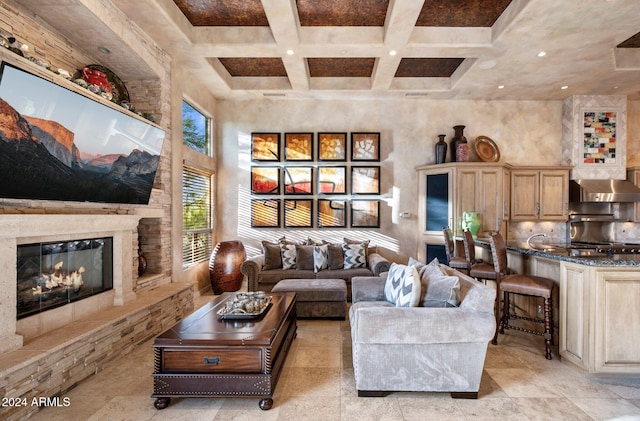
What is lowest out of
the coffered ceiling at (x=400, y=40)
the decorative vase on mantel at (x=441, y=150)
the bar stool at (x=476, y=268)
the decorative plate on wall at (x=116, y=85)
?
the bar stool at (x=476, y=268)

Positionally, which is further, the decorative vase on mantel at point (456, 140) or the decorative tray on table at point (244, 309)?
the decorative vase on mantel at point (456, 140)

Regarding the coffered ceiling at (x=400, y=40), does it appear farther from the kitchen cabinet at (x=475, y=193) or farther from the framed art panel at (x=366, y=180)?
the framed art panel at (x=366, y=180)

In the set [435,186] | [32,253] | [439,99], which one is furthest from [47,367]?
[439,99]

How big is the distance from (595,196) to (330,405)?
608cm

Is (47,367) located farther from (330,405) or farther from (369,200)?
(369,200)

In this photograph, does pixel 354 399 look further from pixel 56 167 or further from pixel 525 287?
pixel 56 167

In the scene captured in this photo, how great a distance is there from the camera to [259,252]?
6.35 meters

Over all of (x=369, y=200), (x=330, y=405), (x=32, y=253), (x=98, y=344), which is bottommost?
(x=330, y=405)

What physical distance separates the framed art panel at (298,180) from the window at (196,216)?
1.47 m

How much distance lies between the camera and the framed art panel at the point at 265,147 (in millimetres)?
6328

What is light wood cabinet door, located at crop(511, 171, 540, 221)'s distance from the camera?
19.5 ft

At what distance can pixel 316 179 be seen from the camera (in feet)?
20.9

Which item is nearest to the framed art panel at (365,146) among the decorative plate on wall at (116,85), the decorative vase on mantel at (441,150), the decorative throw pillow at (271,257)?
the decorative vase on mantel at (441,150)

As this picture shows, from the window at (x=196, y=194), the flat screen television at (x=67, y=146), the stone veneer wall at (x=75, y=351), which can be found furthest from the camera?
the window at (x=196, y=194)
